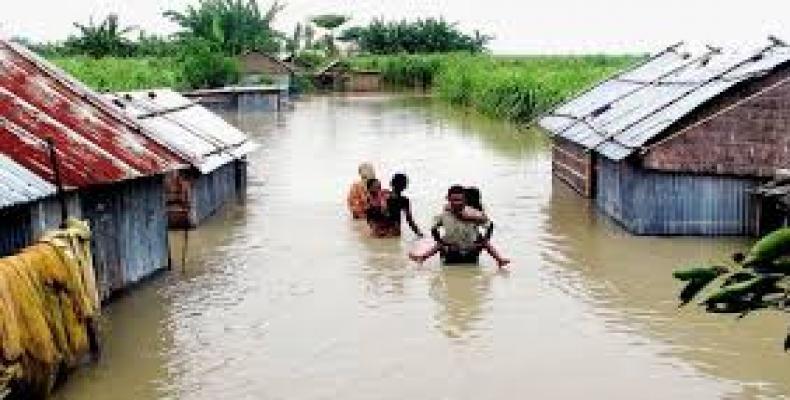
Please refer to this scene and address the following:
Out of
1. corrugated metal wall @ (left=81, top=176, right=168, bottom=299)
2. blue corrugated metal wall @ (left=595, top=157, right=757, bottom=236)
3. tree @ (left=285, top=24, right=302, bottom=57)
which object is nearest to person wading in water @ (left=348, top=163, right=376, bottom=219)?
blue corrugated metal wall @ (left=595, top=157, right=757, bottom=236)

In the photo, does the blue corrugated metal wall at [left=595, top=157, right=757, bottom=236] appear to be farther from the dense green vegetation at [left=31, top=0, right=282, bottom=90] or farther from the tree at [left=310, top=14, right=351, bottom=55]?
the tree at [left=310, top=14, right=351, bottom=55]

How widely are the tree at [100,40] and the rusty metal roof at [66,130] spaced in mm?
36521

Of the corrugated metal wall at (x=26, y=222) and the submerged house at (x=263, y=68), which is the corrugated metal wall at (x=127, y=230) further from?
the submerged house at (x=263, y=68)

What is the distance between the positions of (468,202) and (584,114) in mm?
6520

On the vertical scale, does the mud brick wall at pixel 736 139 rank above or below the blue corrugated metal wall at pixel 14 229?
above

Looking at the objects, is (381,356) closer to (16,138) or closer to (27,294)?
(27,294)

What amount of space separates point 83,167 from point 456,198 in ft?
15.4

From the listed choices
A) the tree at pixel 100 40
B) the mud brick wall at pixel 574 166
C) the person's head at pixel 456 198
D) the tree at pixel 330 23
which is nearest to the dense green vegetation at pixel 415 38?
the tree at pixel 330 23

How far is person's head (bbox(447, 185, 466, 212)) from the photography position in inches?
495

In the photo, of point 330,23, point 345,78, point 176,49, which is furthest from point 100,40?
point 330,23

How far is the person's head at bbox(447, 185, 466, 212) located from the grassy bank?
1824cm

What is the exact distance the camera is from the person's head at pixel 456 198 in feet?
41.2

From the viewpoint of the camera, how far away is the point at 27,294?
7434mm

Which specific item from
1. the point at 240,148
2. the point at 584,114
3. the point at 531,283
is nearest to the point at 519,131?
the point at 584,114
